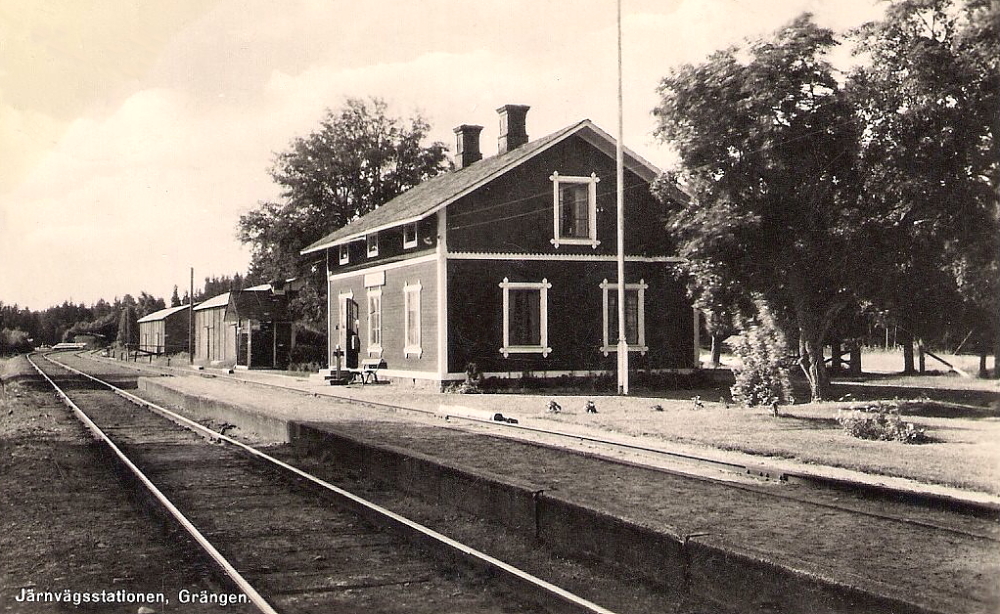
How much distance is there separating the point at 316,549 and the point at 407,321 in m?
18.8

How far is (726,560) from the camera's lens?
5496 mm

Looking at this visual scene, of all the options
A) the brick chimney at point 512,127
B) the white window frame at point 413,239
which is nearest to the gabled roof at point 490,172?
the white window frame at point 413,239

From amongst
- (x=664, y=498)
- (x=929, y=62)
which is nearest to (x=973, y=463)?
(x=664, y=498)

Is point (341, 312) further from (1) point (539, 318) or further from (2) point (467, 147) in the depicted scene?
(1) point (539, 318)

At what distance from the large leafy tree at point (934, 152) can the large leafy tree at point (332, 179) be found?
32.8 m

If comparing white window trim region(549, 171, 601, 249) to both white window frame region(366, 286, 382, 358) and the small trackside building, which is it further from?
the small trackside building

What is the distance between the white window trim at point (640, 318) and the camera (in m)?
24.8

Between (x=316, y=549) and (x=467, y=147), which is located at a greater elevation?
(x=467, y=147)

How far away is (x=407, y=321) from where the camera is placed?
84.4 feet

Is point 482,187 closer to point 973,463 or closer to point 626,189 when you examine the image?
point 626,189

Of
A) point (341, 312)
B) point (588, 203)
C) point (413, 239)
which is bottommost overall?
point (341, 312)

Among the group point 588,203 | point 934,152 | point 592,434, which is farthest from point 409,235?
point 934,152

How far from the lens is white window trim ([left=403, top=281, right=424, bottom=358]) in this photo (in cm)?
2483

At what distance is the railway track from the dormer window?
13708 mm
